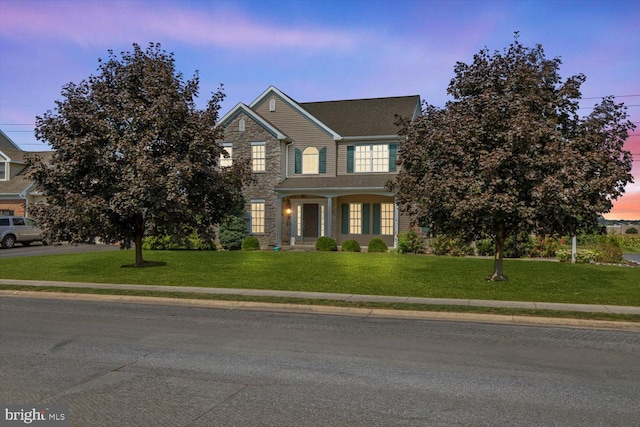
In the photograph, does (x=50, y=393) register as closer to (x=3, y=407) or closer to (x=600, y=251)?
(x=3, y=407)

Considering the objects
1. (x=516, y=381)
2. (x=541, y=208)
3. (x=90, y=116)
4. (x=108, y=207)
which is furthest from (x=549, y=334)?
(x=90, y=116)

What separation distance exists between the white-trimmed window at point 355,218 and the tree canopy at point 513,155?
1472cm

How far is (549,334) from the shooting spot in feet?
31.3

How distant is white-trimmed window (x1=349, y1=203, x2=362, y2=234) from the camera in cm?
3092

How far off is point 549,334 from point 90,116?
15120mm

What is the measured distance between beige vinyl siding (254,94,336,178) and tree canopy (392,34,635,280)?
14.9 metres

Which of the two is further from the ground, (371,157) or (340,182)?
(371,157)

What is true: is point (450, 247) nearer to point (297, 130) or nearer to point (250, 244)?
point (250, 244)

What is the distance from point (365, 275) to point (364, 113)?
56.8ft

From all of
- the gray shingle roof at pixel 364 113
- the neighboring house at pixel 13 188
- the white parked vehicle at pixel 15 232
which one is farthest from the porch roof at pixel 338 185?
the neighboring house at pixel 13 188

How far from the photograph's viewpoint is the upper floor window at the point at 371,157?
2989 cm

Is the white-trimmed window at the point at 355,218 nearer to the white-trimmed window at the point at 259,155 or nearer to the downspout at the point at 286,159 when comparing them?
the downspout at the point at 286,159

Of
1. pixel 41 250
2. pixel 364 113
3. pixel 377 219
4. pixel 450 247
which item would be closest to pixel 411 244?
pixel 450 247

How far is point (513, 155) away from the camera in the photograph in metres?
13.9
